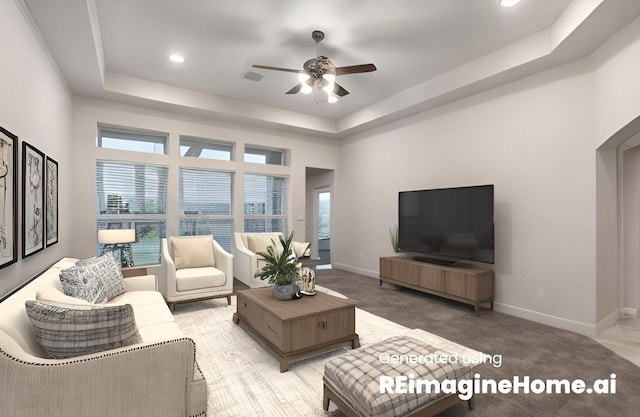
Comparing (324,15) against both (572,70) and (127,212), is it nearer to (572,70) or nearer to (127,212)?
(572,70)

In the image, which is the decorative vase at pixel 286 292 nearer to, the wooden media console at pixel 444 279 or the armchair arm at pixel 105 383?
the armchair arm at pixel 105 383

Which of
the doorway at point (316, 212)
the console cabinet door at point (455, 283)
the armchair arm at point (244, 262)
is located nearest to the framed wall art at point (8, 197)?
the armchair arm at point (244, 262)

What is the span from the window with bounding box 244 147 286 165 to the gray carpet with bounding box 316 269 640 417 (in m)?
3.12

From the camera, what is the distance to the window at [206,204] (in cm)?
560

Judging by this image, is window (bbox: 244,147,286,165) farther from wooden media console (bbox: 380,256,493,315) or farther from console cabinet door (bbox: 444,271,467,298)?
console cabinet door (bbox: 444,271,467,298)

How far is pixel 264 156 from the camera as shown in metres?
6.49

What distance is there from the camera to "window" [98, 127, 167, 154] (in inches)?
195

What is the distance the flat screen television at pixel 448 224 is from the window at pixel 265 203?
2574 millimetres

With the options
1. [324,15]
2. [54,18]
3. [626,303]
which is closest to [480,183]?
[626,303]

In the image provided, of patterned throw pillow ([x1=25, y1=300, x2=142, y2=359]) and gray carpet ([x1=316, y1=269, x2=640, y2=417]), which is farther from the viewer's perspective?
gray carpet ([x1=316, y1=269, x2=640, y2=417])

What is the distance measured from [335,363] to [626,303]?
4156mm

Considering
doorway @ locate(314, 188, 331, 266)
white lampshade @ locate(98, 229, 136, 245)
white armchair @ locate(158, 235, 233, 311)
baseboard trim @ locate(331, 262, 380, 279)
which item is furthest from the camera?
doorway @ locate(314, 188, 331, 266)

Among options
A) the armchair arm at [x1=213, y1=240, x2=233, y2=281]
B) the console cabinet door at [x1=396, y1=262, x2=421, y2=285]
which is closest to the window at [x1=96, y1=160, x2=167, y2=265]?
the armchair arm at [x1=213, y1=240, x2=233, y2=281]

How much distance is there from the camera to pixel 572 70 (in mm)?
3479
